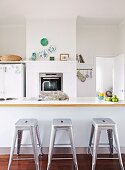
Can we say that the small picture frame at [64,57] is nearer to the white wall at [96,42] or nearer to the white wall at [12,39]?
the white wall at [96,42]

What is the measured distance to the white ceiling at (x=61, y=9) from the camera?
4.11 m

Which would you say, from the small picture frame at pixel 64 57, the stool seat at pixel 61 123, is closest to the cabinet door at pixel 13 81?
the small picture frame at pixel 64 57

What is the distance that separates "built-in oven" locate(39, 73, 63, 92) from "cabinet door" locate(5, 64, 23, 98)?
1.76ft

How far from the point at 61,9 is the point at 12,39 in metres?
2.01

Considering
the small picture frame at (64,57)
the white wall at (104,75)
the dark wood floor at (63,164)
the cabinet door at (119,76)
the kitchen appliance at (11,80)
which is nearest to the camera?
the dark wood floor at (63,164)

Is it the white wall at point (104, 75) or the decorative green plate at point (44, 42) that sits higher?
the decorative green plate at point (44, 42)

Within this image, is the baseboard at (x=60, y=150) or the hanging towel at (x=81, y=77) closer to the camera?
the baseboard at (x=60, y=150)

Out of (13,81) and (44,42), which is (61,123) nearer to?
(13,81)

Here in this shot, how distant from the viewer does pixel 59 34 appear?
203 inches

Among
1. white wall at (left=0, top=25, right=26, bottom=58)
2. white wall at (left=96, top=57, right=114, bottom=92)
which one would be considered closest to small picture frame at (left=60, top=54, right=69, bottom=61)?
white wall at (left=0, top=25, right=26, bottom=58)

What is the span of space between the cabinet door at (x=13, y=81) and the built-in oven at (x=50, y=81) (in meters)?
0.54

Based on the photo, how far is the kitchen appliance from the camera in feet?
16.2

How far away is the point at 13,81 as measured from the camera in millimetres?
4969

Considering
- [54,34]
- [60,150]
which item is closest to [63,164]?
[60,150]
